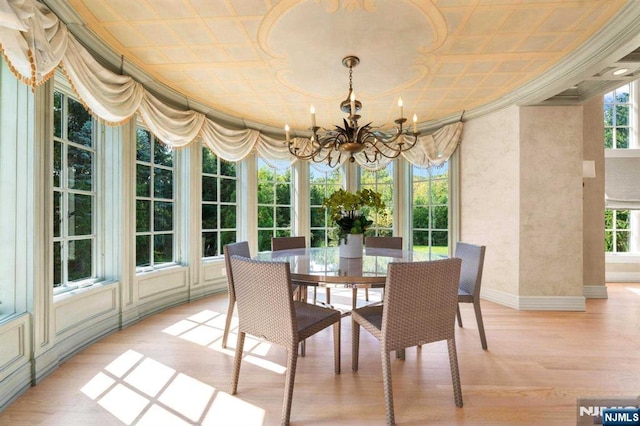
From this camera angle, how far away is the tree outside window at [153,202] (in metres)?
3.21

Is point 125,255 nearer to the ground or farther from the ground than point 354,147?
nearer to the ground

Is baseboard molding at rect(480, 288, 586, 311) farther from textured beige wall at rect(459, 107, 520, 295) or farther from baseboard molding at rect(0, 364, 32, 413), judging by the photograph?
baseboard molding at rect(0, 364, 32, 413)

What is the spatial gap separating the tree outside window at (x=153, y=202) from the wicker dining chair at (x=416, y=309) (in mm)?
2694

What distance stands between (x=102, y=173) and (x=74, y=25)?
1.18m

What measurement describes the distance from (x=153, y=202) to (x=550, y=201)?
4564 mm

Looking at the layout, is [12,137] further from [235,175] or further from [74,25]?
[235,175]

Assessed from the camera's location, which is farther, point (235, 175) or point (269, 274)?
point (235, 175)

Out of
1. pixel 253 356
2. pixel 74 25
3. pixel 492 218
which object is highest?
pixel 74 25

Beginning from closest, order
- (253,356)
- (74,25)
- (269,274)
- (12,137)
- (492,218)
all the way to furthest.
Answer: (269,274), (12,137), (74,25), (253,356), (492,218)

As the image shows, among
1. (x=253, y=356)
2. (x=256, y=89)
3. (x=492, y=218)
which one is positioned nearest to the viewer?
(x=253, y=356)

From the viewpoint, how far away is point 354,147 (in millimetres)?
2451

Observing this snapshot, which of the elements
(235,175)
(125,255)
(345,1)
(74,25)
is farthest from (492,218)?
(74,25)

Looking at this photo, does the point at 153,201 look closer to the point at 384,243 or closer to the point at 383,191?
the point at 384,243

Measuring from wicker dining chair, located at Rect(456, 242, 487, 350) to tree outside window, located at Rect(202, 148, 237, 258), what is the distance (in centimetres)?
306
